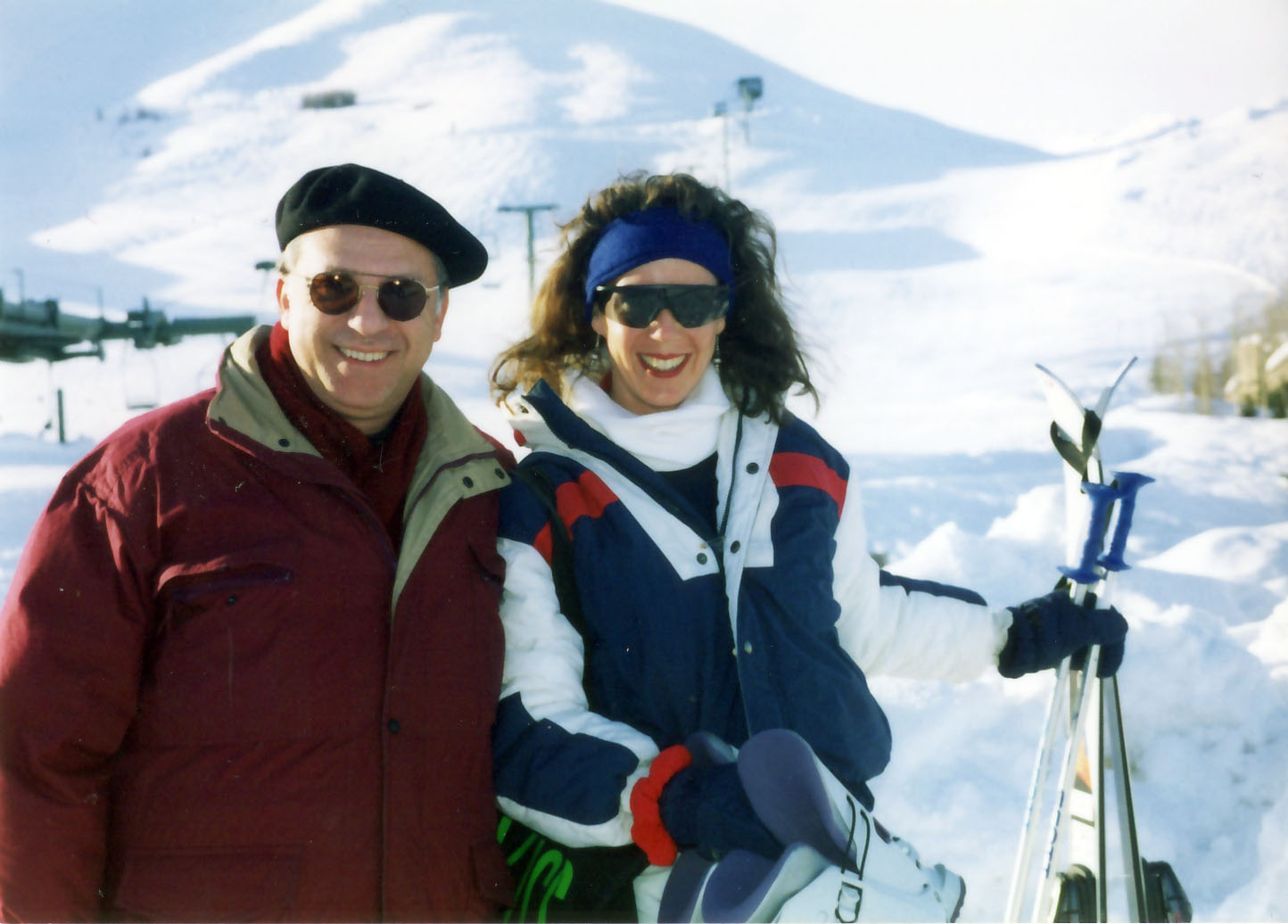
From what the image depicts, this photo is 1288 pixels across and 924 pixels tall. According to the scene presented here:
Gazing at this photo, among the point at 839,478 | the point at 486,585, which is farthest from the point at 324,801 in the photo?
the point at 839,478

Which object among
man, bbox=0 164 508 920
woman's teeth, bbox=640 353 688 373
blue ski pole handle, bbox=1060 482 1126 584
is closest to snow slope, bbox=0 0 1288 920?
woman's teeth, bbox=640 353 688 373

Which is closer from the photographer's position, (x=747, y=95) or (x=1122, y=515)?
(x=1122, y=515)

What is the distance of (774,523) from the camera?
6.59ft

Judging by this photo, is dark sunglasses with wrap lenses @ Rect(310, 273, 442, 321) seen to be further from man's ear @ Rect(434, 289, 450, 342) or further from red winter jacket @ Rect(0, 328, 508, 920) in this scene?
red winter jacket @ Rect(0, 328, 508, 920)

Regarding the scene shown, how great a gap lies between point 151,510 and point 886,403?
632 cm

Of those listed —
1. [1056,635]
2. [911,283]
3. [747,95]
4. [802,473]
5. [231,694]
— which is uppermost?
[747,95]

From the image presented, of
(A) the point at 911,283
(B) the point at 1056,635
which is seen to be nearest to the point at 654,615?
(B) the point at 1056,635

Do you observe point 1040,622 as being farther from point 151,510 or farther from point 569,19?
point 569,19

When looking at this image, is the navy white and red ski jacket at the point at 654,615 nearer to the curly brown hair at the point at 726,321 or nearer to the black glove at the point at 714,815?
the black glove at the point at 714,815

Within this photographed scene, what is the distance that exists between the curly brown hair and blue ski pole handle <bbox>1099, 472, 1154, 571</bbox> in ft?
2.42

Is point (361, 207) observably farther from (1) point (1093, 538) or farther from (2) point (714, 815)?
(1) point (1093, 538)

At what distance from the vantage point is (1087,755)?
245 centimetres

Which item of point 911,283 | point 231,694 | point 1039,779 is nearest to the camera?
point 231,694

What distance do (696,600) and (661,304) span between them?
62cm
